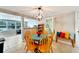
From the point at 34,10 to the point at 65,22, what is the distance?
21.2 inches

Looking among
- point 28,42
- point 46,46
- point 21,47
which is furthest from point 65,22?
point 21,47

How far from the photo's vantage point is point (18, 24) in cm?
156

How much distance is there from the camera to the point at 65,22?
1.57 meters

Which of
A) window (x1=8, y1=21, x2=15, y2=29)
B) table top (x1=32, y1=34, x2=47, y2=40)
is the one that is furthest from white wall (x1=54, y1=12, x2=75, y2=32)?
window (x1=8, y1=21, x2=15, y2=29)

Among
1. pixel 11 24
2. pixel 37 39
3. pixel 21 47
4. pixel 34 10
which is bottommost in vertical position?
pixel 21 47

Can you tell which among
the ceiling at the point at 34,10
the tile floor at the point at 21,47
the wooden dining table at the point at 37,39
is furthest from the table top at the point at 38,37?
the ceiling at the point at 34,10

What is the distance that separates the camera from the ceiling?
1.46m

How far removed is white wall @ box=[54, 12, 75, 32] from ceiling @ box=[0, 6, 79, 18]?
0.07m

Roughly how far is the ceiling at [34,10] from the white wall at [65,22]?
0.07m

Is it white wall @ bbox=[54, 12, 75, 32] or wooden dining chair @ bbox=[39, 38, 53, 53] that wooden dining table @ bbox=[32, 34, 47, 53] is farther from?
white wall @ bbox=[54, 12, 75, 32]

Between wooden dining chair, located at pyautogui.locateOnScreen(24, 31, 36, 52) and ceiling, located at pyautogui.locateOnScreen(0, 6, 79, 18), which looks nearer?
ceiling, located at pyautogui.locateOnScreen(0, 6, 79, 18)

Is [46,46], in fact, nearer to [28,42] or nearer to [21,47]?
[28,42]
